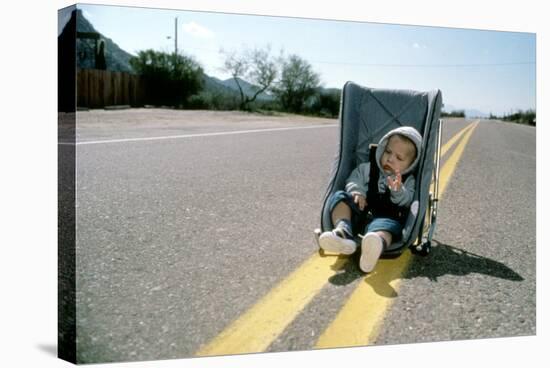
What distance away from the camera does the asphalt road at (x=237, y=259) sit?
191cm

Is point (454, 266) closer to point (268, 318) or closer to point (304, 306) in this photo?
point (304, 306)

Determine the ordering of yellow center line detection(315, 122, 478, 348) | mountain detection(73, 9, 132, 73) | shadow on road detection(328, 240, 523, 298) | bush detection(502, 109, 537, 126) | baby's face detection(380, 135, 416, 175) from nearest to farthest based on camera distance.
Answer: mountain detection(73, 9, 132, 73) → yellow center line detection(315, 122, 478, 348) → shadow on road detection(328, 240, 523, 298) → baby's face detection(380, 135, 416, 175) → bush detection(502, 109, 537, 126)

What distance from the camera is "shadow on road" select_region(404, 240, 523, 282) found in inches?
95.3

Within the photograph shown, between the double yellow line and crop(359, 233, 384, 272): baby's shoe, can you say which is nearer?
the double yellow line

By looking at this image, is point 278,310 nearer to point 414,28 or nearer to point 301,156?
point 414,28

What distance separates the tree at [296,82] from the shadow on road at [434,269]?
0.89m

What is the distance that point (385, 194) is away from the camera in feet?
8.75

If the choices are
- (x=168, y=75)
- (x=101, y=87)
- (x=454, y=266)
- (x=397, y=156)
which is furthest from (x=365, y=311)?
(x=168, y=75)

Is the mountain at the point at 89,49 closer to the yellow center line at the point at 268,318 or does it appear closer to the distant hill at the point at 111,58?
the distant hill at the point at 111,58

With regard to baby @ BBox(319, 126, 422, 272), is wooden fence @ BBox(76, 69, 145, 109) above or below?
above

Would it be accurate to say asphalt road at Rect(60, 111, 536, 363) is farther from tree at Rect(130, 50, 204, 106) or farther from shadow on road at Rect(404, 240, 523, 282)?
tree at Rect(130, 50, 204, 106)

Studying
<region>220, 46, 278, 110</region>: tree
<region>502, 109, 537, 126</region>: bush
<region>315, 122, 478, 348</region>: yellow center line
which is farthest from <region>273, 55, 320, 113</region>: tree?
<region>502, 109, 537, 126</region>: bush

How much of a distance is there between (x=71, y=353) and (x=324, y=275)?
1.02 meters

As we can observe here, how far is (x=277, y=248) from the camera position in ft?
8.32
